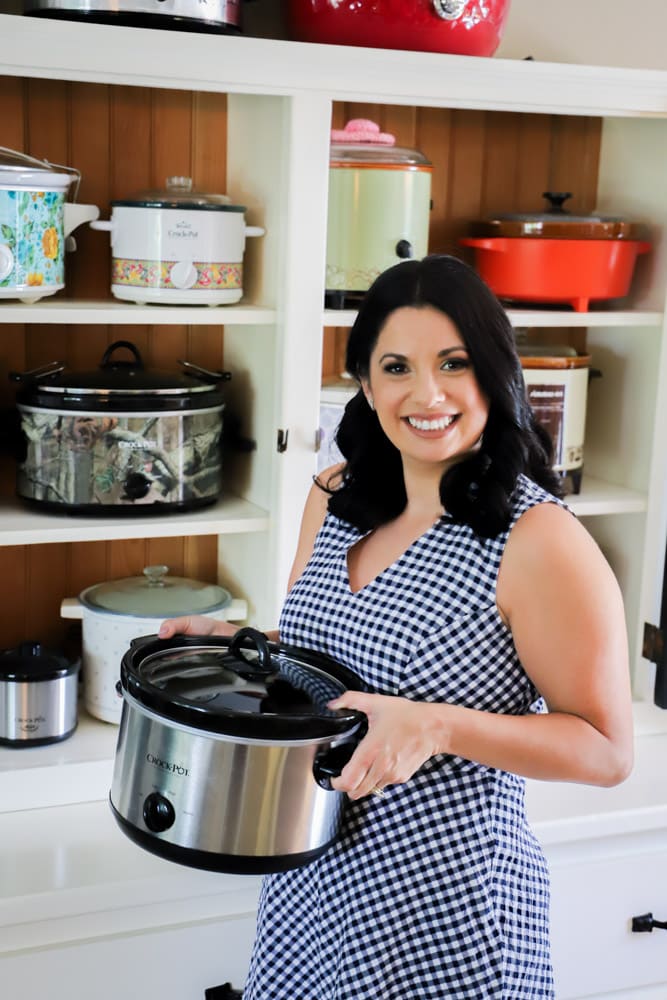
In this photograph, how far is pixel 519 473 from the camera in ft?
4.03

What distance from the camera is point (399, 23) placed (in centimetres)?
166

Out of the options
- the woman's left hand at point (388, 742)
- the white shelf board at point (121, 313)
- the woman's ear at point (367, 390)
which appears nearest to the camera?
the woman's left hand at point (388, 742)

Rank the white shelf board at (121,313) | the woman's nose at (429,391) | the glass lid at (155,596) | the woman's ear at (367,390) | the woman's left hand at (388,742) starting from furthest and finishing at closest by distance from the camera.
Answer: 1. the glass lid at (155,596)
2. the white shelf board at (121,313)
3. the woman's ear at (367,390)
4. the woman's nose at (429,391)
5. the woman's left hand at (388,742)

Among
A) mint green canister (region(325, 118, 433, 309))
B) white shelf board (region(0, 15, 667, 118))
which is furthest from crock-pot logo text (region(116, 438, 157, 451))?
white shelf board (region(0, 15, 667, 118))

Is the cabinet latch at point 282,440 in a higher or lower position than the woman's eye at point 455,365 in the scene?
lower

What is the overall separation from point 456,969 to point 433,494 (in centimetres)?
48

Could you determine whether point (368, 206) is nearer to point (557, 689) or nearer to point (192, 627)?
point (192, 627)

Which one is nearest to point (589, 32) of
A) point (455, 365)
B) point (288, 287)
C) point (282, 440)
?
point (288, 287)

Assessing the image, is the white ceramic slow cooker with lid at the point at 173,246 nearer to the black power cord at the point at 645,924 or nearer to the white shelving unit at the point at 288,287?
the white shelving unit at the point at 288,287

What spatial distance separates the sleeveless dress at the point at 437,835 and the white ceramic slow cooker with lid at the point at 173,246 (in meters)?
0.63

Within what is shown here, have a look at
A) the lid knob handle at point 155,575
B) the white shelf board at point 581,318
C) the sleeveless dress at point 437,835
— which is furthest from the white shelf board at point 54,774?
the white shelf board at point 581,318

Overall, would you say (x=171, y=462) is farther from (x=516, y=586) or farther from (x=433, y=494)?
(x=516, y=586)

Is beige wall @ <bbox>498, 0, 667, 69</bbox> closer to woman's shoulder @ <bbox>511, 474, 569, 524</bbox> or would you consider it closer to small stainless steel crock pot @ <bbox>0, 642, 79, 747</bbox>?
woman's shoulder @ <bbox>511, 474, 569, 524</bbox>

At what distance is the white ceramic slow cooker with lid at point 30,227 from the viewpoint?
5.11ft
